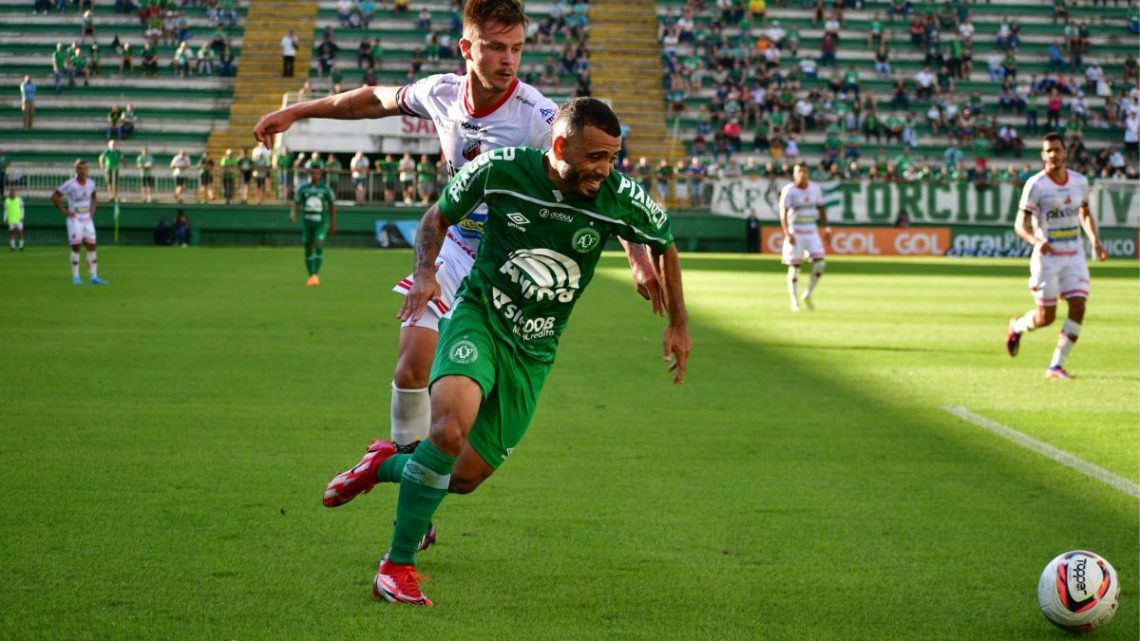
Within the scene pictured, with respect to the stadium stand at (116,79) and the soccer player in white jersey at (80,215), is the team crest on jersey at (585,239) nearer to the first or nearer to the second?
the soccer player in white jersey at (80,215)

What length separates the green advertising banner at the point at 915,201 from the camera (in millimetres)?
42500

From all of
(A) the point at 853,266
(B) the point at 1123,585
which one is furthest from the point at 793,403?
(A) the point at 853,266

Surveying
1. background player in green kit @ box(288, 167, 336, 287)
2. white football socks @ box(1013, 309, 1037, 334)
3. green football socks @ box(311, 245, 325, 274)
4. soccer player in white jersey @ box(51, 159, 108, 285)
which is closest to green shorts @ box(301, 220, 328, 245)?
background player in green kit @ box(288, 167, 336, 287)

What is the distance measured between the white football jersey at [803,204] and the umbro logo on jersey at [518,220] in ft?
58.6

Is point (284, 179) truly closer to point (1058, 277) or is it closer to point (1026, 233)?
point (1026, 233)

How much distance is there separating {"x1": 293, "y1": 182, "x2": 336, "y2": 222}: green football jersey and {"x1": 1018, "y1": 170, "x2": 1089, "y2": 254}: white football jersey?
47.7ft

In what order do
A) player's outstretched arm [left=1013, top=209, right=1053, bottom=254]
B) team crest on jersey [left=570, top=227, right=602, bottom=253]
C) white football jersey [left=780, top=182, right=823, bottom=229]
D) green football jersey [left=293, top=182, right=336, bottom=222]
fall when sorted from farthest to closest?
green football jersey [left=293, top=182, right=336, bottom=222] < white football jersey [left=780, top=182, right=823, bottom=229] < player's outstretched arm [left=1013, top=209, right=1053, bottom=254] < team crest on jersey [left=570, top=227, right=602, bottom=253]

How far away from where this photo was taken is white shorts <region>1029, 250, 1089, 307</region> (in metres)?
14.1

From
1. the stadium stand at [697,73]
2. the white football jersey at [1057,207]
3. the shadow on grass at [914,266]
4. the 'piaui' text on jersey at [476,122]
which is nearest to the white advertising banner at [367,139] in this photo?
the stadium stand at [697,73]

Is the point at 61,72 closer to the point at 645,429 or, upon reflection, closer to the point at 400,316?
the point at 645,429

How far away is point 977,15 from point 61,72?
37.1 m

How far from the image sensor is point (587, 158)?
211 inches

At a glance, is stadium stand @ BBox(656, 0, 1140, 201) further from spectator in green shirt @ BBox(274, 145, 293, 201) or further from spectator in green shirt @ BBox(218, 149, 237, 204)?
spectator in green shirt @ BBox(218, 149, 237, 204)

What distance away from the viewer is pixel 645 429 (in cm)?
1012
